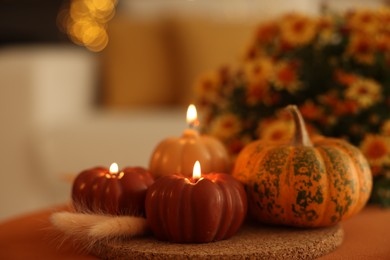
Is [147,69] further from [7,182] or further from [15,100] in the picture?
[7,182]

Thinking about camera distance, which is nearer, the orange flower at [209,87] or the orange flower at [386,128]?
the orange flower at [386,128]

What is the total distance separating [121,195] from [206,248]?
16cm

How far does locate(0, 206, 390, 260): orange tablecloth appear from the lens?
0.83 metres

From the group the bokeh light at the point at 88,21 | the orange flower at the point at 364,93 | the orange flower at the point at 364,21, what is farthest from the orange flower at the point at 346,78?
the bokeh light at the point at 88,21

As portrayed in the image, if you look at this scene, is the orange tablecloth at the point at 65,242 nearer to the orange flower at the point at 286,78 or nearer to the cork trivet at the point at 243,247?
the cork trivet at the point at 243,247

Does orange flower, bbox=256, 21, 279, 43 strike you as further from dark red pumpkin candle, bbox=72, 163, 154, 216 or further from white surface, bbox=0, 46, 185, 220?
white surface, bbox=0, 46, 185, 220

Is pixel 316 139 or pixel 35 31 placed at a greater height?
pixel 35 31

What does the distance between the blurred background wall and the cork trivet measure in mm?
1511

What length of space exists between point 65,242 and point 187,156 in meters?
0.24

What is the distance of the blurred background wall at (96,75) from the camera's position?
240 centimetres

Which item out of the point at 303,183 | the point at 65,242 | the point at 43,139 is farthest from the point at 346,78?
the point at 43,139

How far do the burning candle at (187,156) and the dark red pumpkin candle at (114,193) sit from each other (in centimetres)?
7

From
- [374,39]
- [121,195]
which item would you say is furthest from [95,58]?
[121,195]

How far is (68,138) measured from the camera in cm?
240
